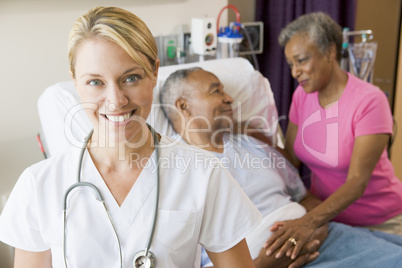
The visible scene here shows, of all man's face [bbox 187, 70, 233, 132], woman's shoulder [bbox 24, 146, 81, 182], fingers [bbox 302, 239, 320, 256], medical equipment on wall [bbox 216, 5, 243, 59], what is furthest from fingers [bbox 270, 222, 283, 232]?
medical equipment on wall [bbox 216, 5, 243, 59]

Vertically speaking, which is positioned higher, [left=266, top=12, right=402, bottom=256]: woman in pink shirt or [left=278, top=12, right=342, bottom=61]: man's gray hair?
[left=278, top=12, right=342, bottom=61]: man's gray hair

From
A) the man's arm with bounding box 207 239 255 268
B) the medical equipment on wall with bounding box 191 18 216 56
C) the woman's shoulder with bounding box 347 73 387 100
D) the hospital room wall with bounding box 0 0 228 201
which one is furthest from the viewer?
the medical equipment on wall with bounding box 191 18 216 56

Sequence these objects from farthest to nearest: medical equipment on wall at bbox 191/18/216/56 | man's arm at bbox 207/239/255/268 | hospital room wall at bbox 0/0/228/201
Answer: medical equipment on wall at bbox 191/18/216/56 < hospital room wall at bbox 0/0/228/201 < man's arm at bbox 207/239/255/268

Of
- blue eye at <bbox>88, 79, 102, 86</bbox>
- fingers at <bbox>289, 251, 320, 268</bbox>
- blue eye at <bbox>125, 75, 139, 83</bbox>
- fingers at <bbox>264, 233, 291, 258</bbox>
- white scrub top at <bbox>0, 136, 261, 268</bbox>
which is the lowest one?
fingers at <bbox>289, 251, 320, 268</bbox>

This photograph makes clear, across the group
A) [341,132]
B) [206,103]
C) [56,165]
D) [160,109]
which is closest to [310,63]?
[341,132]

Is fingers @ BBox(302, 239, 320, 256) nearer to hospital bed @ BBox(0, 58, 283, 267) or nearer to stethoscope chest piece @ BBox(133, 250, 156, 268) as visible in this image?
hospital bed @ BBox(0, 58, 283, 267)

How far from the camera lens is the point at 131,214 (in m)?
1.13

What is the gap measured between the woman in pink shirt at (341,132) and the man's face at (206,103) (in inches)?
14.3

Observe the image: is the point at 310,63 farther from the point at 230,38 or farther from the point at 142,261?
the point at 142,261

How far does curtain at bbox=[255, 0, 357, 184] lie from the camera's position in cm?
267

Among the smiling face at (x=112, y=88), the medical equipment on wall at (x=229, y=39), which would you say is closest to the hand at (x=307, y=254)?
the smiling face at (x=112, y=88)

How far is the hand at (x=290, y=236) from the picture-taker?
5.23 feet

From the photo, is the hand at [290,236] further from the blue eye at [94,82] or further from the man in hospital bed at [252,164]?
the blue eye at [94,82]

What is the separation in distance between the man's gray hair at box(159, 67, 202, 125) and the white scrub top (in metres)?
0.70
